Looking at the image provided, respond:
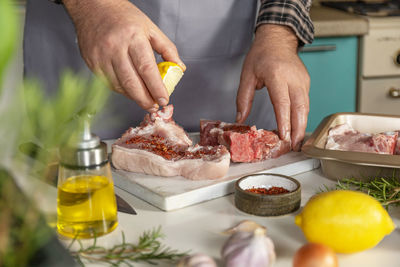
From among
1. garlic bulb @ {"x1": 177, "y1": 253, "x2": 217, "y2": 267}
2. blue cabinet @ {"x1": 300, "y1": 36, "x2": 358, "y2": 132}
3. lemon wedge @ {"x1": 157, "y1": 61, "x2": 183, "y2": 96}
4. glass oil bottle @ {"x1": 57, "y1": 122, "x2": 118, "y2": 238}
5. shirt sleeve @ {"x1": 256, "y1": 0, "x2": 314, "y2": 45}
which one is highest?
shirt sleeve @ {"x1": 256, "y1": 0, "x2": 314, "y2": 45}

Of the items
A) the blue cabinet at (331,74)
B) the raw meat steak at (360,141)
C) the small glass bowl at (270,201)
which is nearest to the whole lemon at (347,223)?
the small glass bowl at (270,201)

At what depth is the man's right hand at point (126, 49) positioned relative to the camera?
1.12 meters

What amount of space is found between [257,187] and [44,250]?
0.59m

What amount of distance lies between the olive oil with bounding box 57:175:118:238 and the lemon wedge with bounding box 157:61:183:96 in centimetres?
42

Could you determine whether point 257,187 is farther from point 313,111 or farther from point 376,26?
point 376,26

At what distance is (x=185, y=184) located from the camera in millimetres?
1058

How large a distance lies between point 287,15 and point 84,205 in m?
1.10

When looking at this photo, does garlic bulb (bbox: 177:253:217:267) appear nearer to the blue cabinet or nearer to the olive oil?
the olive oil

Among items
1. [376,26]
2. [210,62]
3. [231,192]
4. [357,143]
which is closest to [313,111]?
[376,26]

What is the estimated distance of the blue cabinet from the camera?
255 centimetres

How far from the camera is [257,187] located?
3.25 ft

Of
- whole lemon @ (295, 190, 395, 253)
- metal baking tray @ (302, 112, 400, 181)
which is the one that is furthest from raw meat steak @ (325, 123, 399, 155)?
whole lemon @ (295, 190, 395, 253)

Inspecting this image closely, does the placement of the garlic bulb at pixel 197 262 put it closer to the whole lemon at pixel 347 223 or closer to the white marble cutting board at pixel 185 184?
the whole lemon at pixel 347 223

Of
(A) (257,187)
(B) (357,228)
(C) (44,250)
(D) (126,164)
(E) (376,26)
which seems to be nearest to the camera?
(C) (44,250)
